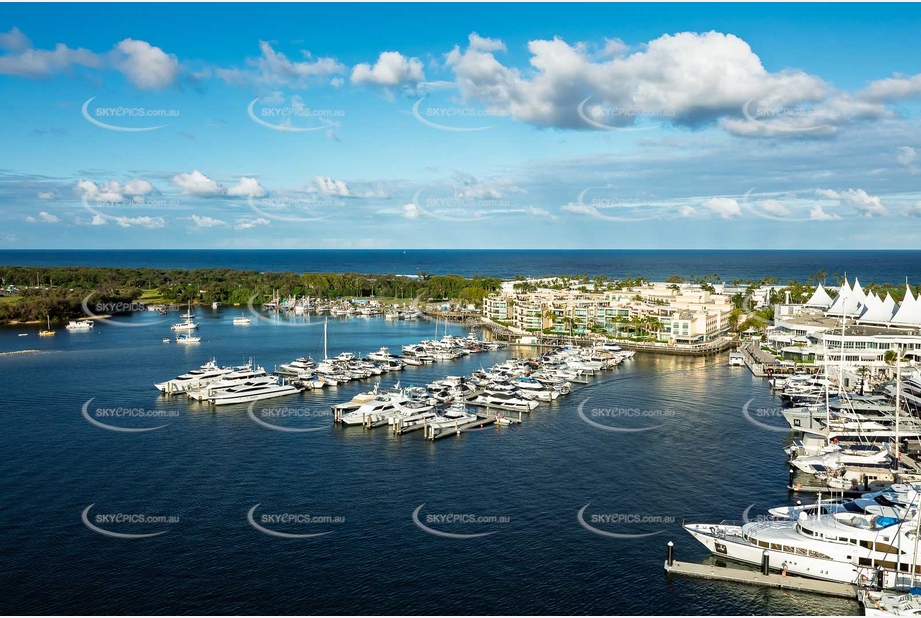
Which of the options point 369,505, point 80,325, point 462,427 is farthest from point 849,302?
point 80,325

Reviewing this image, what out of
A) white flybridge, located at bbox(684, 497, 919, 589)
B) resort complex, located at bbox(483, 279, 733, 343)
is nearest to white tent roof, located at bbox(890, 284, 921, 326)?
resort complex, located at bbox(483, 279, 733, 343)

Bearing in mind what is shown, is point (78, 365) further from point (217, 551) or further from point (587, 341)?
point (587, 341)

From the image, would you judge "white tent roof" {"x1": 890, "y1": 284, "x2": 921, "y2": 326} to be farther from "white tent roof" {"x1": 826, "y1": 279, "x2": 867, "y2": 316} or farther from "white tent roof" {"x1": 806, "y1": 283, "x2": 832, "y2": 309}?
"white tent roof" {"x1": 806, "y1": 283, "x2": 832, "y2": 309}

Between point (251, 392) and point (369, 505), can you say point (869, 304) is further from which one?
point (369, 505)

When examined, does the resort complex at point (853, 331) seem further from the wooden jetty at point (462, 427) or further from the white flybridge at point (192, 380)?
the white flybridge at point (192, 380)

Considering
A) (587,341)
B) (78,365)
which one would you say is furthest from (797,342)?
(78,365)

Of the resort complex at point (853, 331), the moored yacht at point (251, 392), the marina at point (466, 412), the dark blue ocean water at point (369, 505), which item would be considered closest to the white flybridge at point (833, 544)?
the dark blue ocean water at point (369, 505)

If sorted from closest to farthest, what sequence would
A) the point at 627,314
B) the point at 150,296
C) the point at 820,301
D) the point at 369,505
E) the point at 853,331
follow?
the point at 369,505 < the point at 853,331 < the point at 627,314 < the point at 820,301 < the point at 150,296
